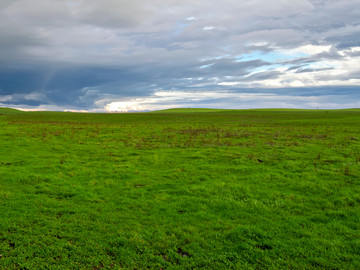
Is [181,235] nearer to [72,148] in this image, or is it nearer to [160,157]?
[160,157]

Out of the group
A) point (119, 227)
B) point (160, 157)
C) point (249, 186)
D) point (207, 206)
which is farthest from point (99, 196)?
point (160, 157)

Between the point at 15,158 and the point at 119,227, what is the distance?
16379 millimetres

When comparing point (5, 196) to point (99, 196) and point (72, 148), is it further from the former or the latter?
point (72, 148)

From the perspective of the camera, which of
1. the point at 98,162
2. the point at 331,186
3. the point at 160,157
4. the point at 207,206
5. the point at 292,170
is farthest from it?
the point at 160,157

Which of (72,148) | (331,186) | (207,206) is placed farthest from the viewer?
(72,148)

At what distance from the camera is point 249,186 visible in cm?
1328

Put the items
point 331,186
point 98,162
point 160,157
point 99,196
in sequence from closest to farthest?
1. point 99,196
2. point 331,186
3. point 98,162
4. point 160,157

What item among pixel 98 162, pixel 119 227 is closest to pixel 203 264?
pixel 119 227

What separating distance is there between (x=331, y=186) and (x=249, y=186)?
450 cm

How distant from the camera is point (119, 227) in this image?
877 centimetres

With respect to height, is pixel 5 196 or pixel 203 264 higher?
pixel 5 196

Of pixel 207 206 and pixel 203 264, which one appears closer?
pixel 203 264

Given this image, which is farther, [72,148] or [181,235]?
→ [72,148]

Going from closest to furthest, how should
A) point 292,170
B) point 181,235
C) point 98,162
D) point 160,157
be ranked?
1. point 181,235
2. point 292,170
3. point 98,162
4. point 160,157
